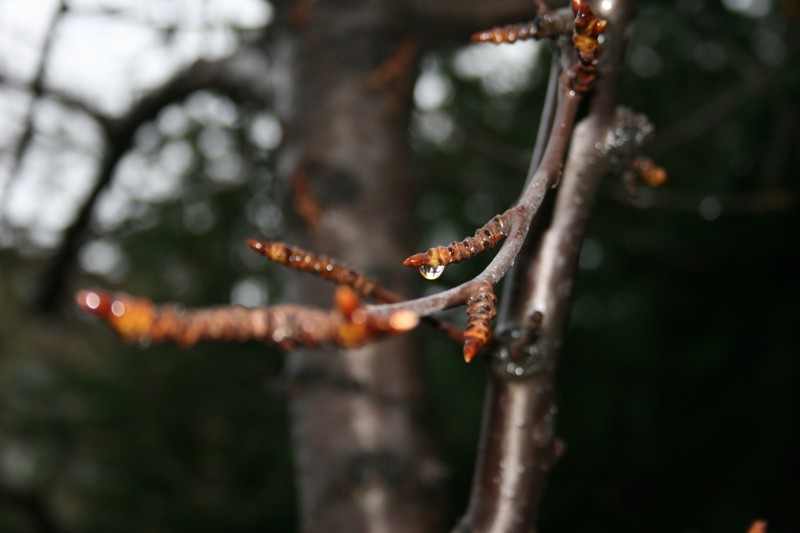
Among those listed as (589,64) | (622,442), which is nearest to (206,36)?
(589,64)

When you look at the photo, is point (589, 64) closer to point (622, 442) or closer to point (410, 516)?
point (410, 516)

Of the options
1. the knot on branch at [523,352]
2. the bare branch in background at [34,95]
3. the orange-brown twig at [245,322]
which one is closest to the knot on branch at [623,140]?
the knot on branch at [523,352]

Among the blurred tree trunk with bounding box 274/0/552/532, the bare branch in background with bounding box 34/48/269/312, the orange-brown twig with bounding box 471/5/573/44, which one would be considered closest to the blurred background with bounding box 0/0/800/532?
the bare branch in background with bounding box 34/48/269/312

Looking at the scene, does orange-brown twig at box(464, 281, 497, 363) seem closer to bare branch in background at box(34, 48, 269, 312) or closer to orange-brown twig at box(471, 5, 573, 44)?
orange-brown twig at box(471, 5, 573, 44)

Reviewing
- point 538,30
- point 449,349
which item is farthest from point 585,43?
point 449,349

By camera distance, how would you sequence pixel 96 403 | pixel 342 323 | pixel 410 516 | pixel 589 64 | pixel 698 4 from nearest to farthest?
1. pixel 342 323
2. pixel 589 64
3. pixel 410 516
4. pixel 698 4
5. pixel 96 403
